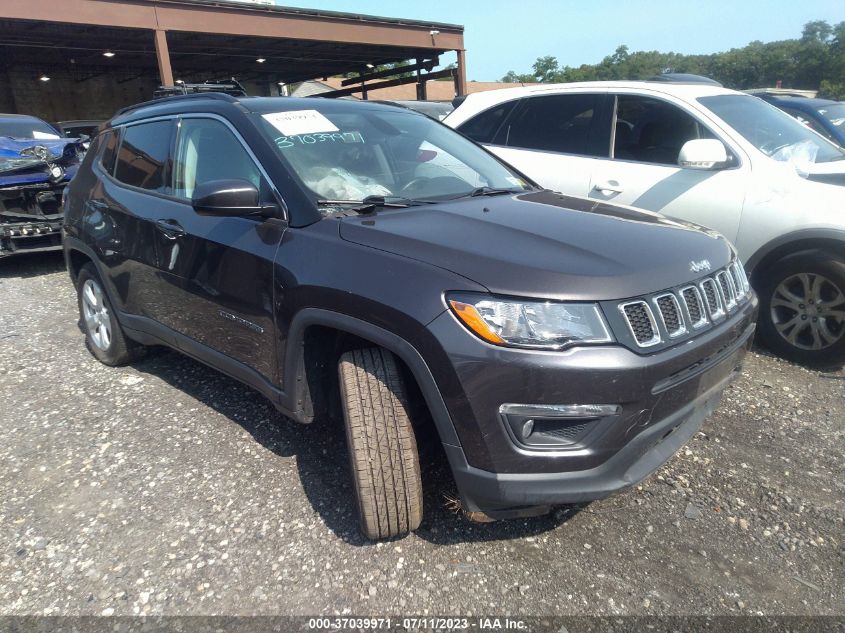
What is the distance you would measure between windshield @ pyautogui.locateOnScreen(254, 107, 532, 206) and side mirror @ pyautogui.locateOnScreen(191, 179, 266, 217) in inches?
9.5

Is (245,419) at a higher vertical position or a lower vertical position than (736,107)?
lower

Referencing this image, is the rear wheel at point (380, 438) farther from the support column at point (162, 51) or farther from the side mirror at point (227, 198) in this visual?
the support column at point (162, 51)

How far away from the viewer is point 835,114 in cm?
795

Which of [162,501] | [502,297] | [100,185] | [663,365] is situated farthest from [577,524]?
[100,185]

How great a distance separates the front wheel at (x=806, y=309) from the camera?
149 inches

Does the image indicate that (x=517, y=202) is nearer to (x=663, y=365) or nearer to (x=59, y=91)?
(x=663, y=365)

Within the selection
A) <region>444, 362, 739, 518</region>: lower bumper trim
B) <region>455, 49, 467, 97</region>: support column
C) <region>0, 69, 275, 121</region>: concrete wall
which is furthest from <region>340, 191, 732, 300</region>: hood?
<region>0, 69, 275, 121</region>: concrete wall

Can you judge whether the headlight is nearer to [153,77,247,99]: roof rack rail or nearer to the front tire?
[153,77,247,99]: roof rack rail

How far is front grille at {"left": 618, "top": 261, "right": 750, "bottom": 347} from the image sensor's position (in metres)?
2.02

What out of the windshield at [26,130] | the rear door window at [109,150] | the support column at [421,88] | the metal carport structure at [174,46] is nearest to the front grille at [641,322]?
the rear door window at [109,150]

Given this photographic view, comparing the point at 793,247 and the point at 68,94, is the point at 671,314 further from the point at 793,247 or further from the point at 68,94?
the point at 68,94

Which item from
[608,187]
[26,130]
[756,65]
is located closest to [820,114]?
[608,187]

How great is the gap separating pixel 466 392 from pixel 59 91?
28083mm

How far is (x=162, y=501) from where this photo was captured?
2.75m
